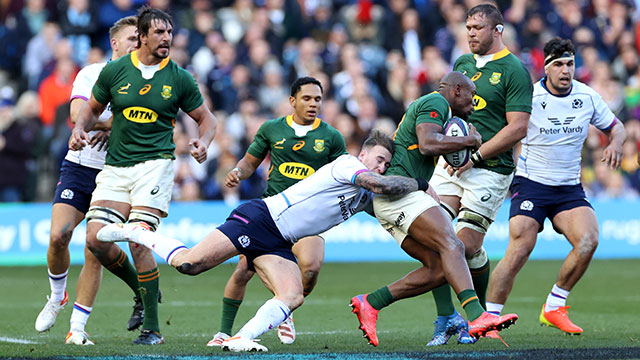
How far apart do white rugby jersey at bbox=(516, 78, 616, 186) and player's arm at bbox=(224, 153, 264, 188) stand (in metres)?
2.49

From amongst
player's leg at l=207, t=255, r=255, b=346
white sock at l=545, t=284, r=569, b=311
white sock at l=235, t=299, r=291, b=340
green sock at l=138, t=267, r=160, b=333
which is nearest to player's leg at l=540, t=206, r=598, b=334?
white sock at l=545, t=284, r=569, b=311

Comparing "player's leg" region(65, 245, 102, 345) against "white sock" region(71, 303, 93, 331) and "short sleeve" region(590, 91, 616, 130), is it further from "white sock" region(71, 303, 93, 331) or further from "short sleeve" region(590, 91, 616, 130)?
"short sleeve" region(590, 91, 616, 130)

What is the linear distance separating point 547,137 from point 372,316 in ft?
8.62

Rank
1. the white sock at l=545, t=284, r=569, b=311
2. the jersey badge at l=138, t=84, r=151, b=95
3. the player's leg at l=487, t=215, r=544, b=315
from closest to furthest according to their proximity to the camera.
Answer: the jersey badge at l=138, t=84, r=151, b=95 < the player's leg at l=487, t=215, r=544, b=315 < the white sock at l=545, t=284, r=569, b=311

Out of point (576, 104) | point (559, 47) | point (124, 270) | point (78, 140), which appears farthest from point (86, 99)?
point (576, 104)

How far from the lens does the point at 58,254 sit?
8.88 m

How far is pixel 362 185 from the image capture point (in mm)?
7203

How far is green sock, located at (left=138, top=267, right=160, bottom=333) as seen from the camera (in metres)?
8.03

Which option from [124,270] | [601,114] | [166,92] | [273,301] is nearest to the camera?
[273,301]

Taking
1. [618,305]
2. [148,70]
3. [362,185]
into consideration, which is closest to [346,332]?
[362,185]

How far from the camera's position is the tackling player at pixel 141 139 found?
8016mm

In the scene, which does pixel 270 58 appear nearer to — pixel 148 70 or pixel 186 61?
pixel 186 61

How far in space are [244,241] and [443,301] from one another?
75.2 inches

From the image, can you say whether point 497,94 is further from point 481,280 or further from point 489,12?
point 481,280
